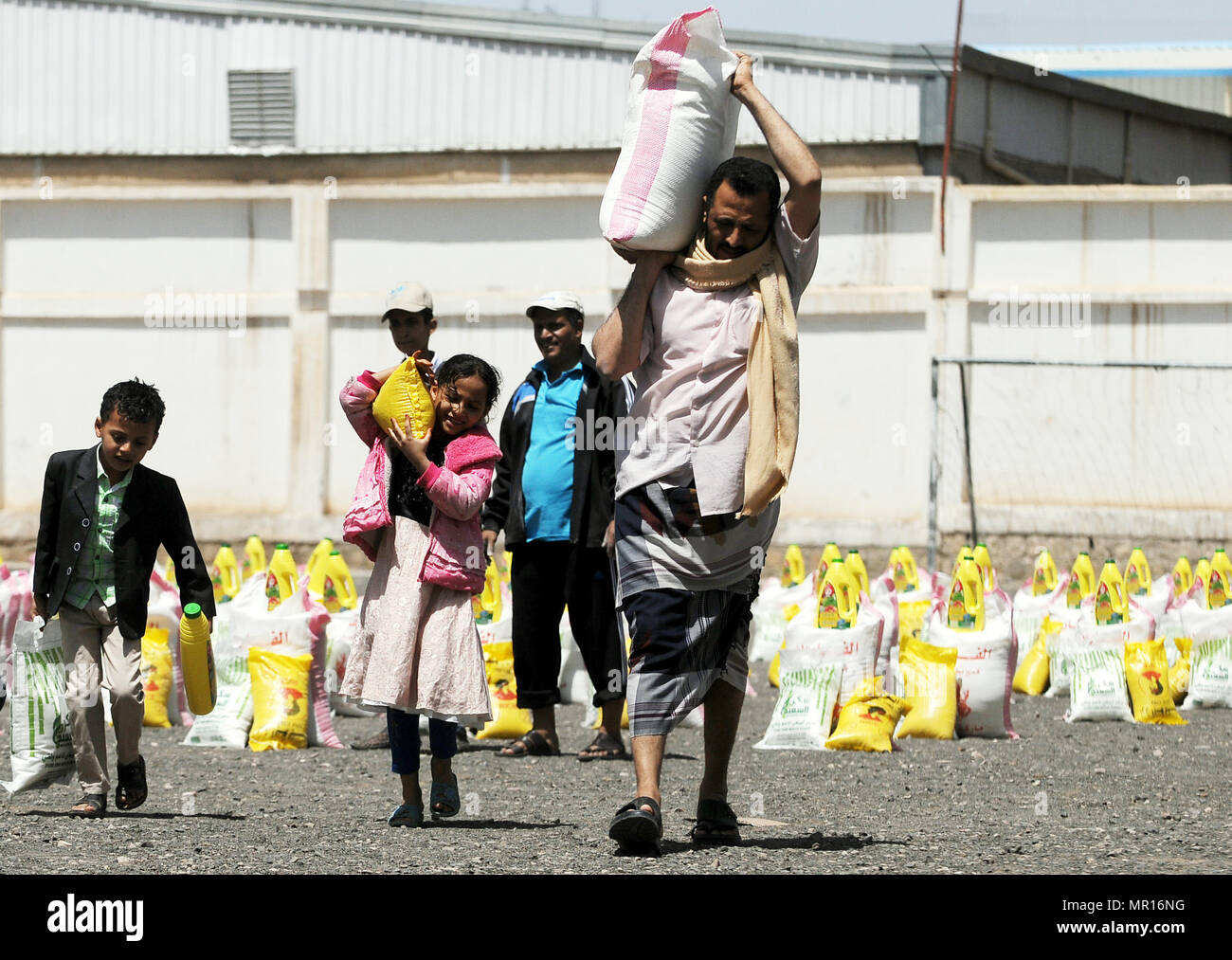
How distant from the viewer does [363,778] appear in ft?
23.4

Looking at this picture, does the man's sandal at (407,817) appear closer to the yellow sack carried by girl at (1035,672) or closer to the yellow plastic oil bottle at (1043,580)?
the yellow sack carried by girl at (1035,672)

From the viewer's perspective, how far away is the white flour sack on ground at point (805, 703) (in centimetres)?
802

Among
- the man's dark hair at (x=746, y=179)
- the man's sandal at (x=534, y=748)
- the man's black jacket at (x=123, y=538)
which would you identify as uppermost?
the man's dark hair at (x=746, y=179)

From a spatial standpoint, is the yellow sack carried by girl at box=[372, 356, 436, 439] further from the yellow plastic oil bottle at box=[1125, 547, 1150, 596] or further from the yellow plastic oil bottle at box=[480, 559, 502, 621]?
the yellow plastic oil bottle at box=[1125, 547, 1150, 596]

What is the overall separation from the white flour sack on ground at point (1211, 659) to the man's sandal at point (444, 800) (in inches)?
200

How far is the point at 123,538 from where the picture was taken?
5.94m

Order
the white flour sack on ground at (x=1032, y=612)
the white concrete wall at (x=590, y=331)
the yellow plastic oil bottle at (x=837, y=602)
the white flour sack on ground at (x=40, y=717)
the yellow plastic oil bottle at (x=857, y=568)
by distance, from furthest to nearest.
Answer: the white concrete wall at (x=590, y=331) → the white flour sack on ground at (x=1032, y=612) → the yellow plastic oil bottle at (x=857, y=568) → the yellow plastic oil bottle at (x=837, y=602) → the white flour sack on ground at (x=40, y=717)

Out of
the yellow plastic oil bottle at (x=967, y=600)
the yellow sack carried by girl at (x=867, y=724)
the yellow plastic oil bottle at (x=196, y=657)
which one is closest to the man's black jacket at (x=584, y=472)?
the yellow sack carried by girl at (x=867, y=724)

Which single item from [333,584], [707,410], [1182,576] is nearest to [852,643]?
[333,584]

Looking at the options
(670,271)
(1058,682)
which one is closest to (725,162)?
(670,271)

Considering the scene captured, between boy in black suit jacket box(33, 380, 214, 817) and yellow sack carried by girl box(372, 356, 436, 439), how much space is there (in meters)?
0.77

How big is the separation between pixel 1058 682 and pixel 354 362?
994 cm

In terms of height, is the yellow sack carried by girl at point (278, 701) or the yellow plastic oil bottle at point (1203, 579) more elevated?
the yellow plastic oil bottle at point (1203, 579)

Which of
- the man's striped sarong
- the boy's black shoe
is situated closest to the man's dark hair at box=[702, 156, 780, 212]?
the man's striped sarong
